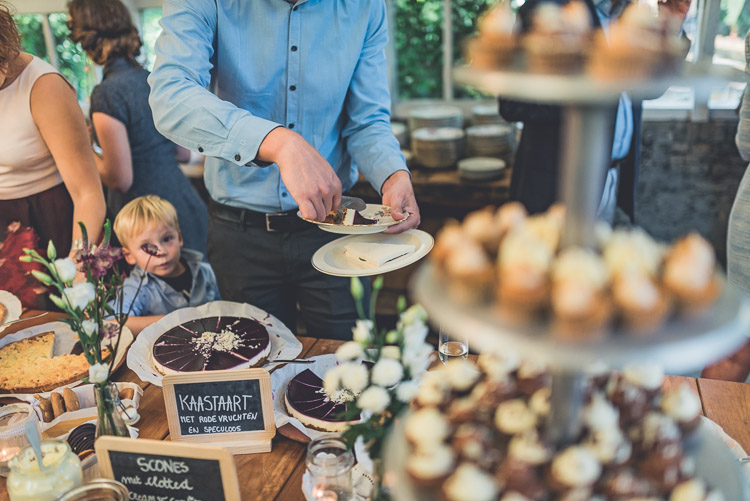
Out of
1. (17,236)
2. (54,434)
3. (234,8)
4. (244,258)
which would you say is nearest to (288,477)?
(54,434)

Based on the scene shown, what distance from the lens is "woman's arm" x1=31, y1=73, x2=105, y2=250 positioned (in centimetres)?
192

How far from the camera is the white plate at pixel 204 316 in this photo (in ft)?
4.87

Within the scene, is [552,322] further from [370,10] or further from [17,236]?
[17,236]

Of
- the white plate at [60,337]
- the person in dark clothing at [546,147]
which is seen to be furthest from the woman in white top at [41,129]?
the person in dark clothing at [546,147]

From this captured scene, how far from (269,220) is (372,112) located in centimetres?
45

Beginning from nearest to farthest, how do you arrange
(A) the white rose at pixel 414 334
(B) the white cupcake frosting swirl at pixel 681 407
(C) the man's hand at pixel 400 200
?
(B) the white cupcake frosting swirl at pixel 681 407 < (A) the white rose at pixel 414 334 < (C) the man's hand at pixel 400 200

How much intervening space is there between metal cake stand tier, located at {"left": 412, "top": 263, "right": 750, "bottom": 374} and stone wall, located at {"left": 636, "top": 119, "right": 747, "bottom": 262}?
3222 millimetres

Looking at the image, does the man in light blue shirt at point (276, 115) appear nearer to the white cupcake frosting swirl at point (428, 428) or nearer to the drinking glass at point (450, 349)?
the drinking glass at point (450, 349)

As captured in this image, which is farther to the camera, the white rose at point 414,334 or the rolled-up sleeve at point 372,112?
the rolled-up sleeve at point 372,112

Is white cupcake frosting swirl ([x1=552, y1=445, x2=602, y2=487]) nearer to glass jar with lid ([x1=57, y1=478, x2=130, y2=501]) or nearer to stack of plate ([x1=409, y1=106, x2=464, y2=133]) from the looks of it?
glass jar with lid ([x1=57, y1=478, x2=130, y2=501])

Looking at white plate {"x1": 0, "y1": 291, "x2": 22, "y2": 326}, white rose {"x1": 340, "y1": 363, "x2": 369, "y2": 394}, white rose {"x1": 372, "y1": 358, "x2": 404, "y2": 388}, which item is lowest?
white plate {"x1": 0, "y1": 291, "x2": 22, "y2": 326}

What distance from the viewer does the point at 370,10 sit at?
184cm

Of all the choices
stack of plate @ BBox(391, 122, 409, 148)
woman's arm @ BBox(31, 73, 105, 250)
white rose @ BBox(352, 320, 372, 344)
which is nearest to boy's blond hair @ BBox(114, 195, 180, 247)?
woman's arm @ BBox(31, 73, 105, 250)

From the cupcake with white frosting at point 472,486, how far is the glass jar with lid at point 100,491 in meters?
0.61
